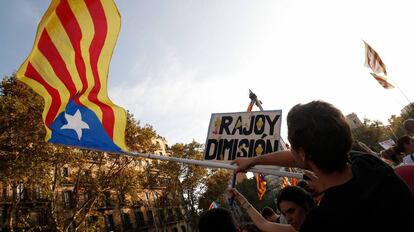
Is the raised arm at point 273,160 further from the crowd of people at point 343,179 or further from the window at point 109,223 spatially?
the window at point 109,223

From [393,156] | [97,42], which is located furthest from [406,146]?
[97,42]

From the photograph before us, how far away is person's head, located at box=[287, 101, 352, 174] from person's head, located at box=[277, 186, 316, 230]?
1637mm

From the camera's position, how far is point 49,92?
4.40 meters

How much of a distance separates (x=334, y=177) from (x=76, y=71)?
3.93 m

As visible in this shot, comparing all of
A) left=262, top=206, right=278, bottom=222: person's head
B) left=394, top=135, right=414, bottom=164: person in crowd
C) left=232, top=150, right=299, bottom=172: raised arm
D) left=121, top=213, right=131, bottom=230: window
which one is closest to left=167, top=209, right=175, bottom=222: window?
left=121, top=213, right=131, bottom=230: window

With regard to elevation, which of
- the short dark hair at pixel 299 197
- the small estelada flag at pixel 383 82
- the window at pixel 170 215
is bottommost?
the short dark hair at pixel 299 197

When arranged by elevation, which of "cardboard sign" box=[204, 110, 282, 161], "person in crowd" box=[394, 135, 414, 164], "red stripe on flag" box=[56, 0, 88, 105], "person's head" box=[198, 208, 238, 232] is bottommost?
"person's head" box=[198, 208, 238, 232]

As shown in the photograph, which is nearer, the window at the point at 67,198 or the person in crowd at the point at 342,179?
the person in crowd at the point at 342,179

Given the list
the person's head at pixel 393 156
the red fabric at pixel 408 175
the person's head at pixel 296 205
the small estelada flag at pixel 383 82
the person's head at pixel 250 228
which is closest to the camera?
the red fabric at pixel 408 175

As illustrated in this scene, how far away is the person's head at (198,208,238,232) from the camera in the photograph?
8.64ft

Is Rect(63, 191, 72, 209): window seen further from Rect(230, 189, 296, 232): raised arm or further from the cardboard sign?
Rect(230, 189, 296, 232): raised arm

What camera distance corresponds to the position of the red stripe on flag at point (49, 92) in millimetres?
4324

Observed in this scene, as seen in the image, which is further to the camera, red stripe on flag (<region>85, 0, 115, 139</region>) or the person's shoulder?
red stripe on flag (<region>85, 0, 115, 139</region>)

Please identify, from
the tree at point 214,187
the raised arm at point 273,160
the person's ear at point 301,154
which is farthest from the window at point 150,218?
the person's ear at point 301,154
